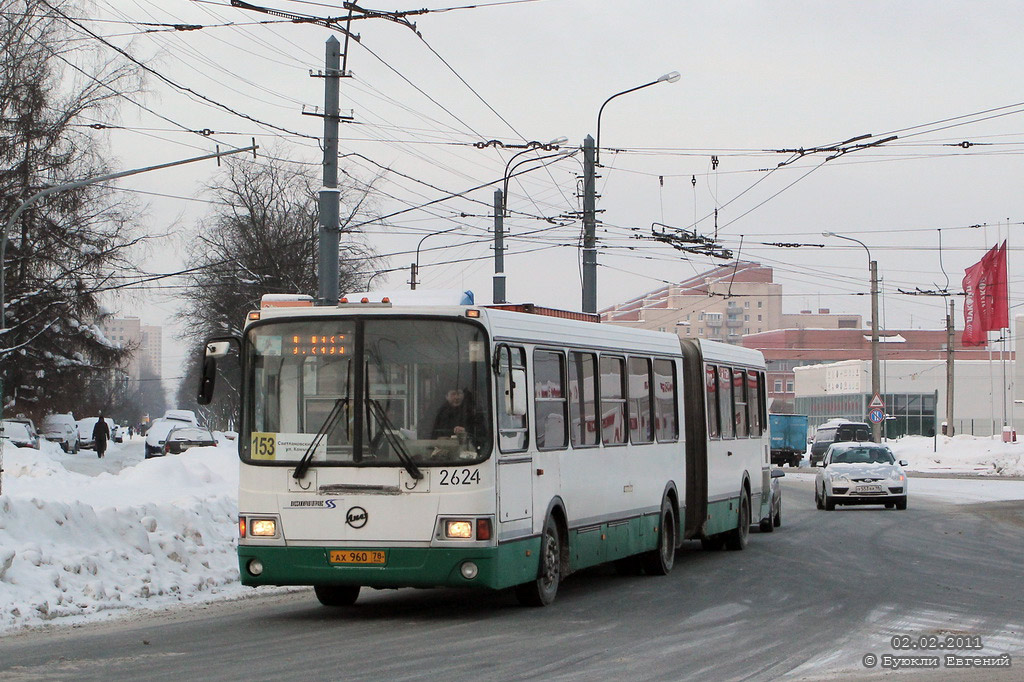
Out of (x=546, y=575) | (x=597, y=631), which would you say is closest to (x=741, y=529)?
(x=546, y=575)

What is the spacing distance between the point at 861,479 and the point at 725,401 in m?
12.0

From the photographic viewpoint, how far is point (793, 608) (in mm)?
12812

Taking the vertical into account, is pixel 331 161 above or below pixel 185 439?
above

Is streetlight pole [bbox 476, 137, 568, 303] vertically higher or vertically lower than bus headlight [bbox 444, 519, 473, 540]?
higher

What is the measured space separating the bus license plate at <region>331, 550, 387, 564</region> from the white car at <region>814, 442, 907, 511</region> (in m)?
20.2

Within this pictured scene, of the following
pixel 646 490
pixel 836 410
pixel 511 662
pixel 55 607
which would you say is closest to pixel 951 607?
pixel 646 490

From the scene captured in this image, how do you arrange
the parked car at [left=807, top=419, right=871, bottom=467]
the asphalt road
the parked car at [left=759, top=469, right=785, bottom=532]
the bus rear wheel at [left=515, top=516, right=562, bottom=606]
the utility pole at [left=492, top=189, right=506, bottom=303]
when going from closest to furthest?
the asphalt road
the bus rear wheel at [left=515, top=516, right=562, bottom=606]
the parked car at [left=759, top=469, right=785, bottom=532]
the utility pole at [left=492, top=189, right=506, bottom=303]
the parked car at [left=807, top=419, right=871, bottom=467]

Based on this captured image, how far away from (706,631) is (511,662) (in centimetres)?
224

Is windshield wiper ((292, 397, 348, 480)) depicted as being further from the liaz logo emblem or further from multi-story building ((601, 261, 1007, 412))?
multi-story building ((601, 261, 1007, 412))

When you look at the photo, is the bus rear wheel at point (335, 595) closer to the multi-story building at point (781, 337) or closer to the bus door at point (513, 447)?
the bus door at point (513, 447)

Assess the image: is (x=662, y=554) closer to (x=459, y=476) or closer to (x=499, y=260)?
(x=459, y=476)

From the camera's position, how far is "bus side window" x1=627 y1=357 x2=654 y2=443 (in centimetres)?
1571

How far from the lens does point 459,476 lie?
460 inches

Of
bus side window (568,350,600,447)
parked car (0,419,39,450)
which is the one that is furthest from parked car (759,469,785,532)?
parked car (0,419,39,450)
